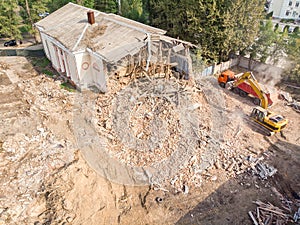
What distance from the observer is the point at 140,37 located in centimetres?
2002

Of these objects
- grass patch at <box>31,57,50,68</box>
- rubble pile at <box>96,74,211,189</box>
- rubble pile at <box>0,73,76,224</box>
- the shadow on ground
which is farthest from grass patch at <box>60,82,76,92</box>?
the shadow on ground

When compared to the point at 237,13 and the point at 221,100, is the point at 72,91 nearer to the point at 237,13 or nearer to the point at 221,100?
the point at 221,100

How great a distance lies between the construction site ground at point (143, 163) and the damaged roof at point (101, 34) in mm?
2808

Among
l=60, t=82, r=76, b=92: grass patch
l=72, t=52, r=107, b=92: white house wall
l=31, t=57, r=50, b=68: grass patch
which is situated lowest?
l=60, t=82, r=76, b=92: grass patch

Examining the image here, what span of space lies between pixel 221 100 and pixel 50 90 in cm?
1456

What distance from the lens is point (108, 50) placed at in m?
19.2

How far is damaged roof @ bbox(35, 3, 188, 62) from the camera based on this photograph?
760 inches

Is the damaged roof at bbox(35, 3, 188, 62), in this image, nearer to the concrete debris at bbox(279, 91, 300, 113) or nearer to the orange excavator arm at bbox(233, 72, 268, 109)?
the orange excavator arm at bbox(233, 72, 268, 109)

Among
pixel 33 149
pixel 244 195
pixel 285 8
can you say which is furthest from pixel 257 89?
pixel 285 8

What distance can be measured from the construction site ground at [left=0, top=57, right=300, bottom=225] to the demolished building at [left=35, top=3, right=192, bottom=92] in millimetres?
1611

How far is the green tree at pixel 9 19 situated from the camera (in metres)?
32.2

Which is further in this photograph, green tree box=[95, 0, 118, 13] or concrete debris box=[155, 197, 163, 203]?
green tree box=[95, 0, 118, 13]

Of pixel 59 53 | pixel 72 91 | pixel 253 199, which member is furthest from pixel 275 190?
pixel 59 53

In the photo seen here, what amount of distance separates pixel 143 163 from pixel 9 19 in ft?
101
